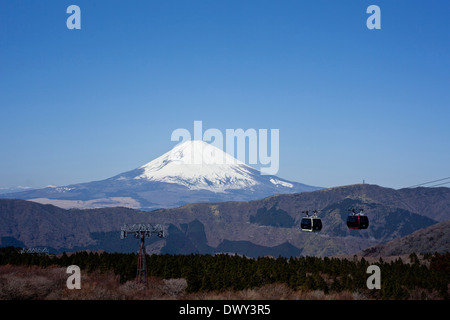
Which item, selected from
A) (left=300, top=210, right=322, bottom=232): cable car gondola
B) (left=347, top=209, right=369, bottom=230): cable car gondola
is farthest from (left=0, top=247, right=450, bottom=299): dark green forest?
(left=347, top=209, right=369, bottom=230): cable car gondola

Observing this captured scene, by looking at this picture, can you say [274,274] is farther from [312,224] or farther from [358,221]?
[358,221]

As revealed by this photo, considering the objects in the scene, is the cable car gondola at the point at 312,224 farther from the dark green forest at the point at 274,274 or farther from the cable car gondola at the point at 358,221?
the dark green forest at the point at 274,274

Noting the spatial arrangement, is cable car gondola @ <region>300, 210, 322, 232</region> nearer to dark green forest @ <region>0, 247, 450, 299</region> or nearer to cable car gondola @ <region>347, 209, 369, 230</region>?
cable car gondola @ <region>347, 209, 369, 230</region>

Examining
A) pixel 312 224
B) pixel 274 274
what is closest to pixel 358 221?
pixel 312 224

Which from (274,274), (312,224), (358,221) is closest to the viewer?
(358,221)

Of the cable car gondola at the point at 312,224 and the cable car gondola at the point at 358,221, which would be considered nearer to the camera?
the cable car gondola at the point at 358,221

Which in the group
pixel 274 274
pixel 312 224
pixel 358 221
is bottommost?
pixel 274 274

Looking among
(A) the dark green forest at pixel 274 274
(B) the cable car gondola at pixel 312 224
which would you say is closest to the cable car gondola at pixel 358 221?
(B) the cable car gondola at pixel 312 224

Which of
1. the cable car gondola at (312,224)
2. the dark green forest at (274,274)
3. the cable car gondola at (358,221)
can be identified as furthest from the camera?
the cable car gondola at (312,224)

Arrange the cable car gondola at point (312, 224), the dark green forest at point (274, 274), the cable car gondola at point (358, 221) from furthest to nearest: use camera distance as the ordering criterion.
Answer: the cable car gondola at point (312, 224) → the cable car gondola at point (358, 221) → the dark green forest at point (274, 274)

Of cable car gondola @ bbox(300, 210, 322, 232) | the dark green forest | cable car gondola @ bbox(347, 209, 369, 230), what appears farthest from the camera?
cable car gondola @ bbox(300, 210, 322, 232)
